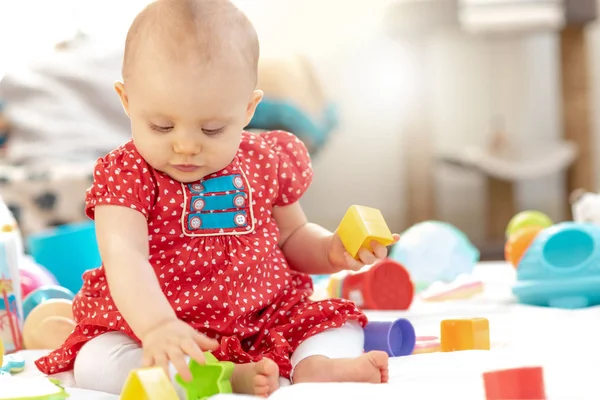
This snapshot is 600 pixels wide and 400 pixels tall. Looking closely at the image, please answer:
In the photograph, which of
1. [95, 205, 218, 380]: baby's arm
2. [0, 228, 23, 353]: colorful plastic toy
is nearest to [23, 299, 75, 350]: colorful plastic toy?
[0, 228, 23, 353]: colorful plastic toy

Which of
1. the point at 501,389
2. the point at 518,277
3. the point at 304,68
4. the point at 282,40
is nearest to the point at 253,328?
the point at 501,389

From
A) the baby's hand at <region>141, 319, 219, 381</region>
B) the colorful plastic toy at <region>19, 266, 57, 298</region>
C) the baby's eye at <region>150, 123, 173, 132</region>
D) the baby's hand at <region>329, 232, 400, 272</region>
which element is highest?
the baby's eye at <region>150, 123, 173, 132</region>

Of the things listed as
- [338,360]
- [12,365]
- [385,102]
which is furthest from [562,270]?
[385,102]

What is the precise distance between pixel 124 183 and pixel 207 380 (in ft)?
0.78

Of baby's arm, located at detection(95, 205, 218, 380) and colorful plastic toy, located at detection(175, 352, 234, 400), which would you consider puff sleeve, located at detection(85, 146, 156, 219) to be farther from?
colorful plastic toy, located at detection(175, 352, 234, 400)

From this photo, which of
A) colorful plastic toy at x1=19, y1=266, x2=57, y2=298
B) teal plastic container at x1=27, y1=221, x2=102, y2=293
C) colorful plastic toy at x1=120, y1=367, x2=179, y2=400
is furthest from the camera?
teal plastic container at x1=27, y1=221, x2=102, y2=293

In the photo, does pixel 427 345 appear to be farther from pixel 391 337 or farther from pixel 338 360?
pixel 338 360

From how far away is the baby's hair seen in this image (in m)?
0.78

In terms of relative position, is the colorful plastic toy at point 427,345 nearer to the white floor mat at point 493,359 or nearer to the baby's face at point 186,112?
the white floor mat at point 493,359

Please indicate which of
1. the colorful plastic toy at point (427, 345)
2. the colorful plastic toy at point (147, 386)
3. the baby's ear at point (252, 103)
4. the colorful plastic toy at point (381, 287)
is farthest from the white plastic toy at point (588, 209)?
the colorful plastic toy at point (147, 386)

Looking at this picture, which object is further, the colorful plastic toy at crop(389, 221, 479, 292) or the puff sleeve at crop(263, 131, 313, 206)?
the colorful plastic toy at crop(389, 221, 479, 292)

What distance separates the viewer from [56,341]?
3.55 feet

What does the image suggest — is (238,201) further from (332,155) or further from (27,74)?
(332,155)

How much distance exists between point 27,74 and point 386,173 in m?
1.45
